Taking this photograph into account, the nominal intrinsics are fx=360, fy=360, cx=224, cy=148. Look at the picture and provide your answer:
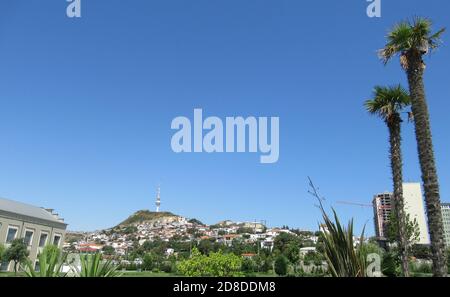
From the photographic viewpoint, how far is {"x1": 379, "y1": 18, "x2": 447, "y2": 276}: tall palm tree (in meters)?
11.8

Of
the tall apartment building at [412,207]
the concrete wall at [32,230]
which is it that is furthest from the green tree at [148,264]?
the tall apartment building at [412,207]

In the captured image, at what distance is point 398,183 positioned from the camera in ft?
51.7

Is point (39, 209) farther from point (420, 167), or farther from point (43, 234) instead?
point (420, 167)

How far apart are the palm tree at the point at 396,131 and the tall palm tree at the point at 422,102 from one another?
2.25m

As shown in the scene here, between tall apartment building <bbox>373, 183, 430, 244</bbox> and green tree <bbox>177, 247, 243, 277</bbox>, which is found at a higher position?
tall apartment building <bbox>373, 183, 430, 244</bbox>

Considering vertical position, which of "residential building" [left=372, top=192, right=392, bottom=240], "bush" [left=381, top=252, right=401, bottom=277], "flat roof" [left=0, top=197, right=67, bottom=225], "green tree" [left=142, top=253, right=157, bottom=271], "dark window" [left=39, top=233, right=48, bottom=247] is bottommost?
"green tree" [left=142, top=253, right=157, bottom=271]

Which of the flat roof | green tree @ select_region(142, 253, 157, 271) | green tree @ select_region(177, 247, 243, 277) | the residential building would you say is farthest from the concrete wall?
the residential building

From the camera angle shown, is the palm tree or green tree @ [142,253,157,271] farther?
green tree @ [142,253,157,271]

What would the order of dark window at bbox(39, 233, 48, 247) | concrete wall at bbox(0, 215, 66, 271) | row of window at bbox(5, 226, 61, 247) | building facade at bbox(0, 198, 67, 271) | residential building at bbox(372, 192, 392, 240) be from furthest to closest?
residential building at bbox(372, 192, 392, 240) < dark window at bbox(39, 233, 48, 247) < row of window at bbox(5, 226, 61, 247) < building facade at bbox(0, 198, 67, 271) < concrete wall at bbox(0, 215, 66, 271)

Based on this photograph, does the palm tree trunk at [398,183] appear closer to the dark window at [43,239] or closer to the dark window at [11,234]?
the dark window at [11,234]

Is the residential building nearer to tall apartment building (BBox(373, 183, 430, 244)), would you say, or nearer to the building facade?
tall apartment building (BBox(373, 183, 430, 244))

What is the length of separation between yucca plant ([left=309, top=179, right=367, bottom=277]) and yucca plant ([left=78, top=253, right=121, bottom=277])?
287 cm

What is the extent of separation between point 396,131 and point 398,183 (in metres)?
2.47

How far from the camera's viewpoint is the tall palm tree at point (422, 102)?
11812mm
